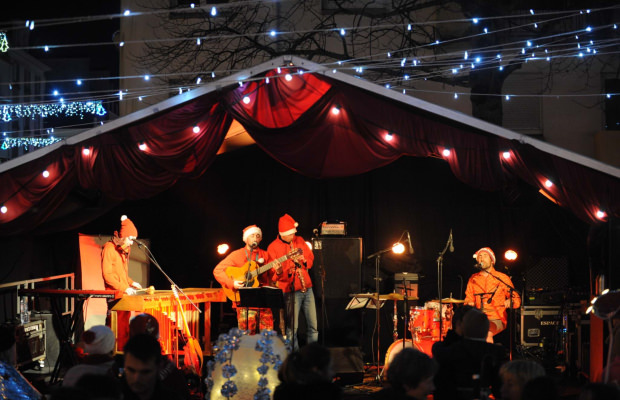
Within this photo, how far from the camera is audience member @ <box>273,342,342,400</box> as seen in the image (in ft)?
13.3

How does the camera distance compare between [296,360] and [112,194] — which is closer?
[296,360]

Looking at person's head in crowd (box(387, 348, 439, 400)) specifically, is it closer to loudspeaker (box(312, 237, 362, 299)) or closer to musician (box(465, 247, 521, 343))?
musician (box(465, 247, 521, 343))

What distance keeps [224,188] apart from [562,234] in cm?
559

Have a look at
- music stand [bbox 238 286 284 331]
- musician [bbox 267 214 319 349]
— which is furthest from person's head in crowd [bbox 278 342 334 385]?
musician [bbox 267 214 319 349]

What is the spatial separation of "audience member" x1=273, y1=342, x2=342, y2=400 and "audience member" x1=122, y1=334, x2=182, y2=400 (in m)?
0.72

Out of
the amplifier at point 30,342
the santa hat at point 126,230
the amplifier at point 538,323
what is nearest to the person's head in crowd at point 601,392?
the amplifier at point 30,342

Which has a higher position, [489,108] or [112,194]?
[489,108]

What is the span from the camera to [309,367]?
4195 millimetres

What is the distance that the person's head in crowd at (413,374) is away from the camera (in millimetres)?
4434

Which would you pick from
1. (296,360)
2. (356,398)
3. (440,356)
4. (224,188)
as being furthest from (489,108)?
(296,360)

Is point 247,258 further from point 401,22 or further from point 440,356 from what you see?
point 401,22

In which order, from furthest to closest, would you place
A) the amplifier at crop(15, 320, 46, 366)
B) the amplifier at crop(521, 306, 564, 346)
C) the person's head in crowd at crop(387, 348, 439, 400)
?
the amplifier at crop(521, 306, 564, 346) < the amplifier at crop(15, 320, 46, 366) < the person's head in crowd at crop(387, 348, 439, 400)

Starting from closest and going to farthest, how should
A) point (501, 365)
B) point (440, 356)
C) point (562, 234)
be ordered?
point (501, 365) → point (440, 356) → point (562, 234)

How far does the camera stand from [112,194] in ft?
31.5
